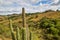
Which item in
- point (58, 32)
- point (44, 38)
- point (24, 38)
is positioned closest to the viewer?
point (24, 38)

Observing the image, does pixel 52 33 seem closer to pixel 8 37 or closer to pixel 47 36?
pixel 47 36

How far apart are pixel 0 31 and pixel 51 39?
25.8 feet

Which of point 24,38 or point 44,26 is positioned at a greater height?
point 24,38

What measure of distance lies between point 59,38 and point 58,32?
3619 mm

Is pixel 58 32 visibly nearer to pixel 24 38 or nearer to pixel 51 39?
pixel 51 39

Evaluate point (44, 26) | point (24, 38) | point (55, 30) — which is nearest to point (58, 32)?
point (55, 30)

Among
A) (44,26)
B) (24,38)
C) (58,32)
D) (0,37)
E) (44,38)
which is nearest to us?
(24,38)

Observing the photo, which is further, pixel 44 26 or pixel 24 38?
pixel 44 26

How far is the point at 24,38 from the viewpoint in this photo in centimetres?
1128

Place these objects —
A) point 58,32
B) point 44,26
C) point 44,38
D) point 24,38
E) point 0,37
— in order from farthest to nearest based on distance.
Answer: point 44,26
point 58,32
point 44,38
point 0,37
point 24,38

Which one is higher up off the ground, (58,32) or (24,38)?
(24,38)

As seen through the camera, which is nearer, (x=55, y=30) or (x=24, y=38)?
(x=24, y=38)

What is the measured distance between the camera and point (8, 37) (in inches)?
1026

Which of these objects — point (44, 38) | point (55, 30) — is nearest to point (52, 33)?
point (55, 30)
